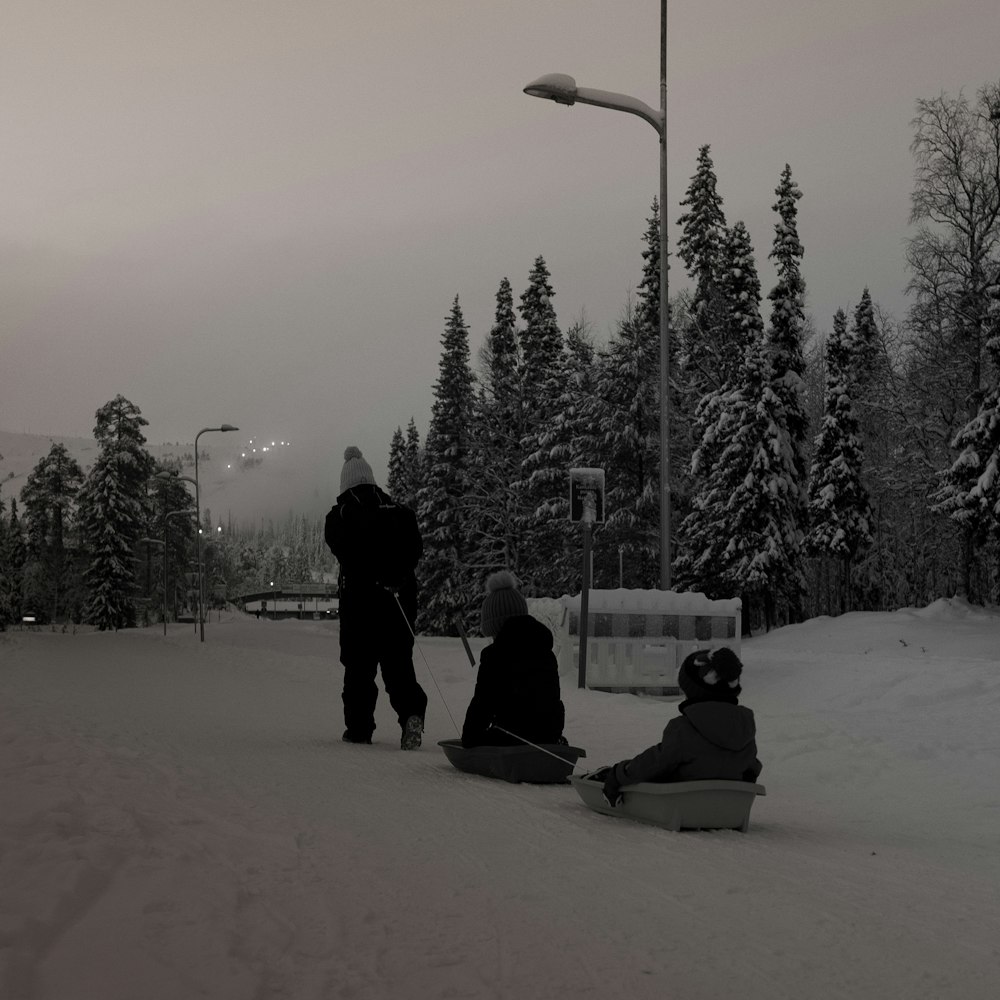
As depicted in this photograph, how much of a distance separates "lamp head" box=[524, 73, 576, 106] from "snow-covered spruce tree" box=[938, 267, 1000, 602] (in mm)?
16037

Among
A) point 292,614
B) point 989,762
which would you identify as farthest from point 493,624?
point 292,614

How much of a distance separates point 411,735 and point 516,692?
1.64 metres

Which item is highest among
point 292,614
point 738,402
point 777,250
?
point 777,250

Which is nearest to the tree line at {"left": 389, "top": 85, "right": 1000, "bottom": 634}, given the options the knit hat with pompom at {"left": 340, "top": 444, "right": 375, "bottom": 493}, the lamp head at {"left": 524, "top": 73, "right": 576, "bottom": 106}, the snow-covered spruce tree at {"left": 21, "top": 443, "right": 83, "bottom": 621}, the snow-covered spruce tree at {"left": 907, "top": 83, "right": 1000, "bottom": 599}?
the snow-covered spruce tree at {"left": 907, "top": 83, "right": 1000, "bottom": 599}

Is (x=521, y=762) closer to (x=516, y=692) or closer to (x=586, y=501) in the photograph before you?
(x=516, y=692)

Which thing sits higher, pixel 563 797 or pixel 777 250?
pixel 777 250

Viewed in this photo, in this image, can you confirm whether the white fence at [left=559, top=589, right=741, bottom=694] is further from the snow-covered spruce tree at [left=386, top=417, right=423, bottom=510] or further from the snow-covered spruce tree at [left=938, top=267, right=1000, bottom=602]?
the snow-covered spruce tree at [left=386, top=417, right=423, bottom=510]

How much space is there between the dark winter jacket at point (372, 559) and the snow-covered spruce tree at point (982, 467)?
76.6 feet

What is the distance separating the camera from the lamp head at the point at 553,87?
56.2 ft

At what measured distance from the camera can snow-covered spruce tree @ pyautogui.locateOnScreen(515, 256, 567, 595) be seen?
161 ft

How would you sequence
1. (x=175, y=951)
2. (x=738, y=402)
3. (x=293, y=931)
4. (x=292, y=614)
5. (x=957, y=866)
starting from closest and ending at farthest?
(x=175, y=951), (x=293, y=931), (x=957, y=866), (x=738, y=402), (x=292, y=614)

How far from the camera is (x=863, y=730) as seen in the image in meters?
11.7

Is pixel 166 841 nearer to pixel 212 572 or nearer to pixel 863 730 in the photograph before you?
pixel 863 730

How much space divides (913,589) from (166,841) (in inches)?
2392
